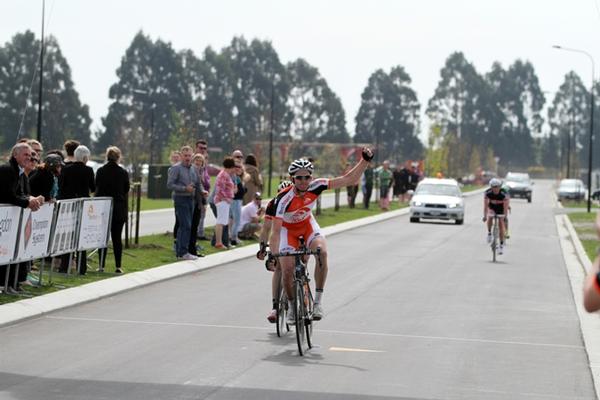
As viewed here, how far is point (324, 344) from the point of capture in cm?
1274

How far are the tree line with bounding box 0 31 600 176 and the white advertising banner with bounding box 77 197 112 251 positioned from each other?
66.0 m

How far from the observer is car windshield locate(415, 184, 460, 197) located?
44594mm

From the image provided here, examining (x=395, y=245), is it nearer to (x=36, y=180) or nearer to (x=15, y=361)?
(x=36, y=180)

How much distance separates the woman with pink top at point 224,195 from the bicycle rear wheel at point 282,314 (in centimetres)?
1178

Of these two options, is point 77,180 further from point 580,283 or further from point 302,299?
point 580,283

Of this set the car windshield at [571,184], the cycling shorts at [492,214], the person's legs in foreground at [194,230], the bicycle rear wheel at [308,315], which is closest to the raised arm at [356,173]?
the bicycle rear wheel at [308,315]

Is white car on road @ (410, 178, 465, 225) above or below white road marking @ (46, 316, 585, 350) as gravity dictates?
above

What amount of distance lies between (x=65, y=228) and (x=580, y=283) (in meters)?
8.14

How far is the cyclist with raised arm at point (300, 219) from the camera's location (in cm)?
1255

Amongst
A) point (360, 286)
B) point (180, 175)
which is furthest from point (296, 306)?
point (180, 175)

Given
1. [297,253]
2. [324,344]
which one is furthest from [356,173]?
[324,344]

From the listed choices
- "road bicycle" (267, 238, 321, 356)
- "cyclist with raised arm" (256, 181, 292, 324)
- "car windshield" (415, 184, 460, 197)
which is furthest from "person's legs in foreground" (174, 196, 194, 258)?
"car windshield" (415, 184, 460, 197)

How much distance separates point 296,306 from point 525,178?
71.6 metres

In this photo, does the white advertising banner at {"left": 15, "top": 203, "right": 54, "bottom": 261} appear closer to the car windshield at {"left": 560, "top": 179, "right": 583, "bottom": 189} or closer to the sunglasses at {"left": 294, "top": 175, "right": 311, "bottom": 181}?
the sunglasses at {"left": 294, "top": 175, "right": 311, "bottom": 181}
